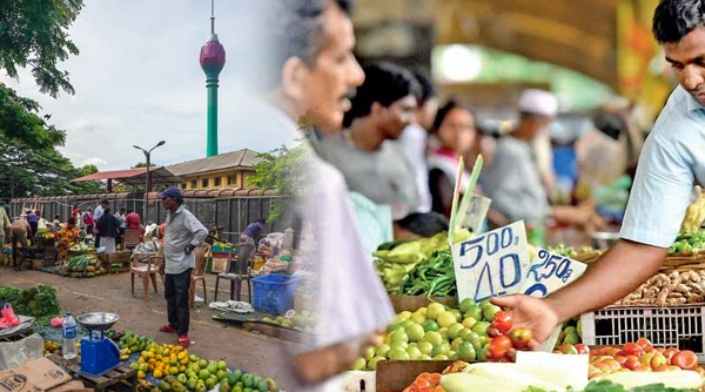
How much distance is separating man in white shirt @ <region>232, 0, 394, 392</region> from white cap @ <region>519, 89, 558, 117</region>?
147cm

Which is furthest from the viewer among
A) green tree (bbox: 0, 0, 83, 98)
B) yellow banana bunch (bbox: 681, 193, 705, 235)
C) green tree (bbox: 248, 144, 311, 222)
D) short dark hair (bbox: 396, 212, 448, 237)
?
short dark hair (bbox: 396, 212, 448, 237)

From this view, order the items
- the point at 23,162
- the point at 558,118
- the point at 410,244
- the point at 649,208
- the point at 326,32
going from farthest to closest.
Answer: the point at 558,118, the point at 410,244, the point at 23,162, the point at 649,208, the point at 326,32

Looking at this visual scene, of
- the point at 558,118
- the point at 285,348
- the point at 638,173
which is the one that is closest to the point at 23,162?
the point at 285,348

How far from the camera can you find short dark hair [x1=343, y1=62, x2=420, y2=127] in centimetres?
228

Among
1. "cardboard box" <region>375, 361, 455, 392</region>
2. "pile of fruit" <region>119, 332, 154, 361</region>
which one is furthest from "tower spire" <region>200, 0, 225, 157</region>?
"pile of fruit" <region>119, 332, 154, 361</region>

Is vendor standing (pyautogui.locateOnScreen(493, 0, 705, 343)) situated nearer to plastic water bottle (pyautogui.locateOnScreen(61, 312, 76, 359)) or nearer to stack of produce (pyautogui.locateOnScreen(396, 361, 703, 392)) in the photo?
stack of produce (pyautogui.locateOnScreen(396, 361, 703, 392))

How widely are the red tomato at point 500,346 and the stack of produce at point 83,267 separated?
135cm

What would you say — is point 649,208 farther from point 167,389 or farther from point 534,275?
point 167,389

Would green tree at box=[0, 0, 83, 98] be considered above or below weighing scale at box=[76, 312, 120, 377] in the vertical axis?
above

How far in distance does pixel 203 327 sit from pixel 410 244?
80 cm

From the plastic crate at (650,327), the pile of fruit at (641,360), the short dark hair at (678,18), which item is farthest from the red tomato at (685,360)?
the short dark hair at (678,18)

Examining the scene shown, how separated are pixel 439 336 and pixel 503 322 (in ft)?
0.61

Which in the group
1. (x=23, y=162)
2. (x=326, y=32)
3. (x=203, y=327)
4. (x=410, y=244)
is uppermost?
(x=326, y=32)

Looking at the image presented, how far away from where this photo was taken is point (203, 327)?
6.45 ft
